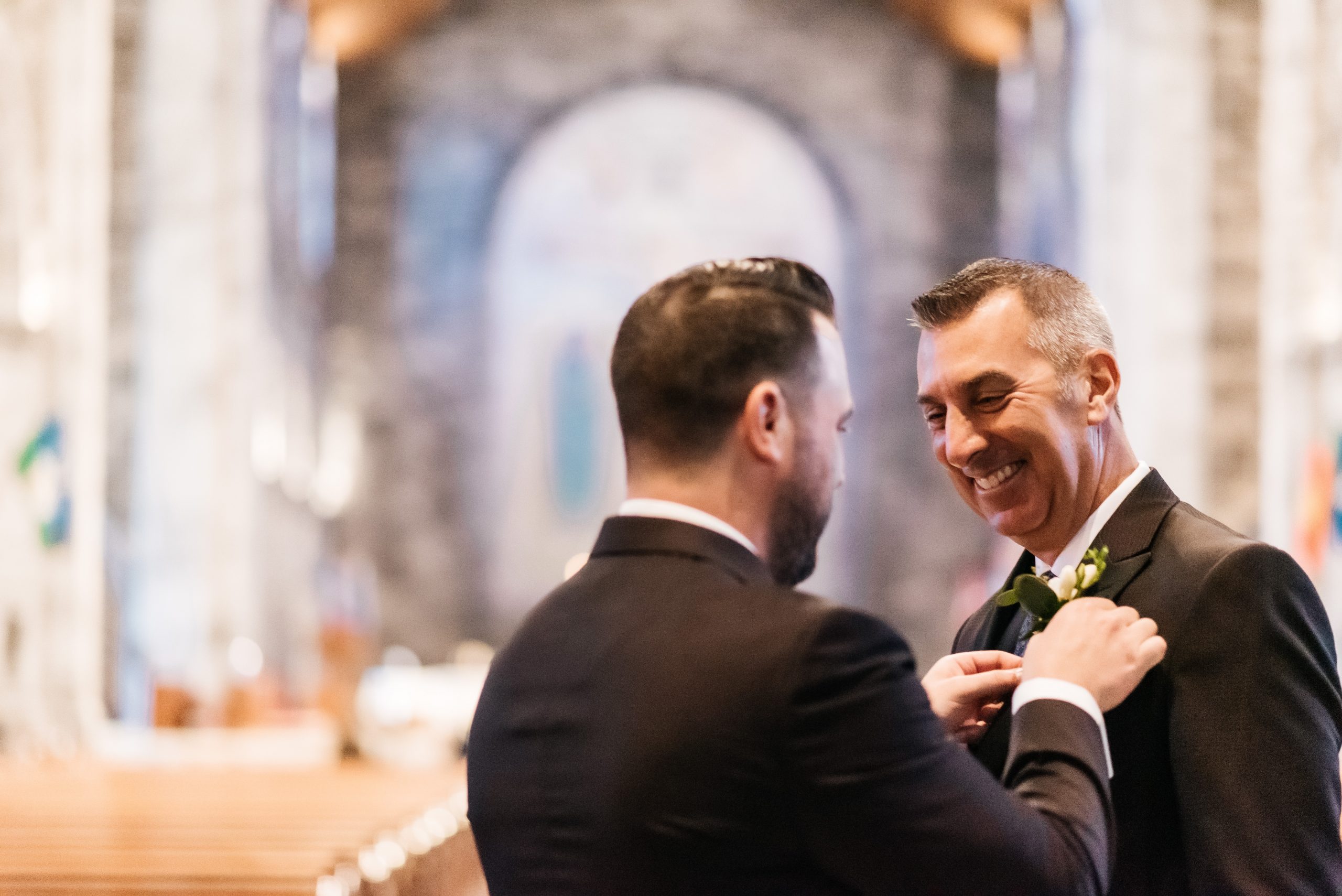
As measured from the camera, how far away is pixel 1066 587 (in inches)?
89.1

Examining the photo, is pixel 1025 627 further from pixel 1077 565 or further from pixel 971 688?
pixel 971 688

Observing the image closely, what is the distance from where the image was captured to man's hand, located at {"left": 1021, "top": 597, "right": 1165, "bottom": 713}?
199cm

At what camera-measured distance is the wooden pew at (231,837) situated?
3.95 meters

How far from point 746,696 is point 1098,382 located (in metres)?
0.94

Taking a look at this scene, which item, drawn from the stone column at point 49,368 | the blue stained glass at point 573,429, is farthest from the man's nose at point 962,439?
the blue stained glass at point 573,429

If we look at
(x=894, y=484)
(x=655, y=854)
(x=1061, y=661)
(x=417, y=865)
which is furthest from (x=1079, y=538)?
(x=894, y=484)

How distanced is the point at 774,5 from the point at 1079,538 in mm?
20481

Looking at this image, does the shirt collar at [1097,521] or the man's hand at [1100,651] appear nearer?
the man's hand at [1100,651]

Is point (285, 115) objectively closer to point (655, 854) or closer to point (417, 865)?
point (417, 865)

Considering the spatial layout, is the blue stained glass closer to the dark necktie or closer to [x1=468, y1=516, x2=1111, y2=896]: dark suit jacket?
the dark necktie

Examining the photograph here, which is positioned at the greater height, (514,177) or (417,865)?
(514,177)

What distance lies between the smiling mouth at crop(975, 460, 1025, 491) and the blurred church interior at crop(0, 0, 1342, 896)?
7.05ft

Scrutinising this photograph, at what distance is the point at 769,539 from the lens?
201 cm

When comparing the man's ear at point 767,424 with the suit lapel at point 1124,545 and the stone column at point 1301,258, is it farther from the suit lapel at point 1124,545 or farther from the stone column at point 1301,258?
the stone column at point 1301,258
